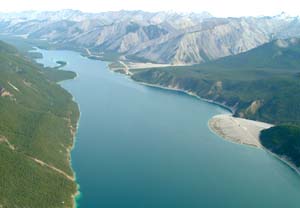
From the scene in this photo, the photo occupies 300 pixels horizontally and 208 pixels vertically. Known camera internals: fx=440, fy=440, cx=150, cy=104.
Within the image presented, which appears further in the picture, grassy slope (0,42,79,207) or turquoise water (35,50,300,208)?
turquoise water (35,50,300,208)

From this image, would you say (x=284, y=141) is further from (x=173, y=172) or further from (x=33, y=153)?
(x=33, y=153)

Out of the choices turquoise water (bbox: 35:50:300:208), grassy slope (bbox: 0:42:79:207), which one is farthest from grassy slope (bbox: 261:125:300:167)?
grassy slope (bbox: 0:42:79:207)

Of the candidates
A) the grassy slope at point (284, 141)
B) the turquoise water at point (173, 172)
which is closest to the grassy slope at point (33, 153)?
the turquoise water at point (173, 172)

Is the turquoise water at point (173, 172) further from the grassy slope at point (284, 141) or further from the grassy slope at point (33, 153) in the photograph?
the grassy slope at point (284, 141)

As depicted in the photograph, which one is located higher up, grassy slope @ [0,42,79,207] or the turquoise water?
grassy slope @ [0,42,79,207]

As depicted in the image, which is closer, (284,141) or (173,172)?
(173,172)

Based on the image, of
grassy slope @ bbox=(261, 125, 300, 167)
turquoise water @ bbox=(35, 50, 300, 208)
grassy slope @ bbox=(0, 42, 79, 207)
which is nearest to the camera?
grassy slope @ bbox=(0, 42, 79, 207)

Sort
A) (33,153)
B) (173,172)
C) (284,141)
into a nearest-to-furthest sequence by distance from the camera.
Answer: (33,153)
(173,172)
(284,141)

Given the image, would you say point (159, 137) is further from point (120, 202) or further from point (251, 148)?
point (120, 202)

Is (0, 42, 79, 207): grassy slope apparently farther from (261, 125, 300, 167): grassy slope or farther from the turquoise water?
(261, 125, 300, 167): grassy slope

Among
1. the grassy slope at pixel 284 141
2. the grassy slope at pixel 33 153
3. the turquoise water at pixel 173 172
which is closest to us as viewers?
the grassy slope at pixel 33 153

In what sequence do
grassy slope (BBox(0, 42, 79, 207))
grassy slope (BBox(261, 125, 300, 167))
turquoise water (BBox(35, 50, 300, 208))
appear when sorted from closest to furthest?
grassy slope (BBox(0, 42, 79, 207)) → turquoise water (BBox(35, 50, 300, 208)) → grassy slope (BBox(261, 125, 300, 167))

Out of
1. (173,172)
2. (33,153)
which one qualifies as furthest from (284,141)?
(33,153)
